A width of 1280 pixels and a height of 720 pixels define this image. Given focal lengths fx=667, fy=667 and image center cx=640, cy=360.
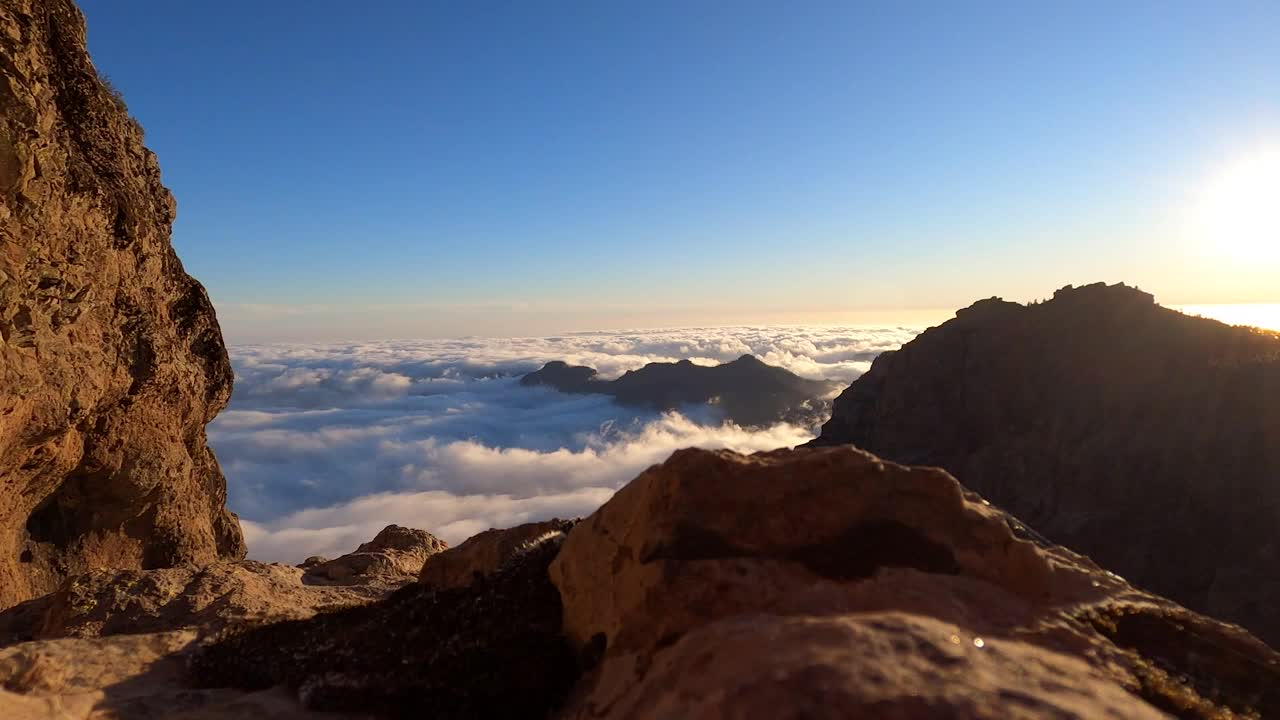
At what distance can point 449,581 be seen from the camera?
10.1 meters

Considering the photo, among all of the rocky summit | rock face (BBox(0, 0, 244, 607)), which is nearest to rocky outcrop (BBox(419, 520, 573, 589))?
the rocky summit

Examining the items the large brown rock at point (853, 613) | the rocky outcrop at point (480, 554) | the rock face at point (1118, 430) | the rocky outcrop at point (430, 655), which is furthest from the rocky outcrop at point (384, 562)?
the rock face at point (1118, 430)

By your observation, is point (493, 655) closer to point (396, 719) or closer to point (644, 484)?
point (396, 719)

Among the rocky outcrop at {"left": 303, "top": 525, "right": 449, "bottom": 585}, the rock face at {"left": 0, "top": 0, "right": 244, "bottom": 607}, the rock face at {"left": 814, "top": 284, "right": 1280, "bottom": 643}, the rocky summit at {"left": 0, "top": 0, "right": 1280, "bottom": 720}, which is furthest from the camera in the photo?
the rock face at {"left": 814, "top": 284, "right": 1280, "bottom": 643}

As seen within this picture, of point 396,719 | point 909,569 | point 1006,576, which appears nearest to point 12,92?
point 396,719

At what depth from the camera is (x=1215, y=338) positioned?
1302 inches

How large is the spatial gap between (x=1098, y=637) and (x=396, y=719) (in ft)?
19.3

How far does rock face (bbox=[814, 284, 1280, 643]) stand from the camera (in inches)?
1043

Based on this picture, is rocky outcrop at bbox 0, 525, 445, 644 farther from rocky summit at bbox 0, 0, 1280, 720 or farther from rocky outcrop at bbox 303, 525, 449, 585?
rocky outcrop at bbox 303, 525, 449, 585

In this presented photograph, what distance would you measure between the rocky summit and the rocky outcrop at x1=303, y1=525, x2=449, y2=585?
0.47 feet

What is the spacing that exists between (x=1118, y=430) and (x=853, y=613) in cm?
3691

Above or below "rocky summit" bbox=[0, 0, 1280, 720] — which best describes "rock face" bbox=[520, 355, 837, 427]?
below

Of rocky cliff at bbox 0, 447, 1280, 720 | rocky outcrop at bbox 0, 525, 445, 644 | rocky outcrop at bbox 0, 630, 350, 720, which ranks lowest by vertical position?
rocky outcrop at bbox 0, 525, 445, 644

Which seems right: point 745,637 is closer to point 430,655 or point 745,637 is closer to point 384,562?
point 430,655
